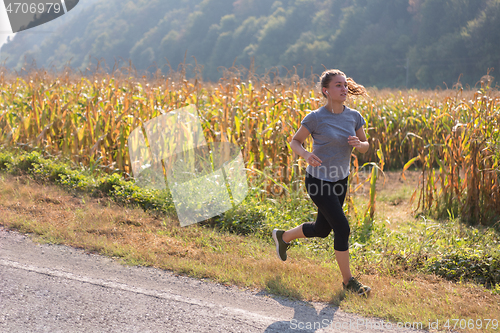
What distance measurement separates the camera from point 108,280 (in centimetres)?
421

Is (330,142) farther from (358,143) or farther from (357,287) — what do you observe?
(357,287)

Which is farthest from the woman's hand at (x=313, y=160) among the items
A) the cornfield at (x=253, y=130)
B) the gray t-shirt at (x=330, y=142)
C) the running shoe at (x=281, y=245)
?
the cornfield at (x=253, y=130)

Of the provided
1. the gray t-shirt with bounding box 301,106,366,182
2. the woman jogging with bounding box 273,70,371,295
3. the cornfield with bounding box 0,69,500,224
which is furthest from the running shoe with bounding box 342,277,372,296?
the cornfield with bounding box 0,69,500,224

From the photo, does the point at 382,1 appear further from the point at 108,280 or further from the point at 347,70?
the point at 108,280

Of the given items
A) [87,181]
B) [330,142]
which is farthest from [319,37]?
[330,142]

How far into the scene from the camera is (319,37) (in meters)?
63.1

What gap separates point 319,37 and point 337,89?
206 ft

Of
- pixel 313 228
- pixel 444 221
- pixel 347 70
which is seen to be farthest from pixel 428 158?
pixel 347 70

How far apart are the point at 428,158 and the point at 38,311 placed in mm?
5743

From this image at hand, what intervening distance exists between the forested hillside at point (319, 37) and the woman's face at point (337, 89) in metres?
20.6

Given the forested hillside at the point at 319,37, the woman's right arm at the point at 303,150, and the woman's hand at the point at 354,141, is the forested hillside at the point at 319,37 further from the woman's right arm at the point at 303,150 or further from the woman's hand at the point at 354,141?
the woman's hand at the point at 354,141

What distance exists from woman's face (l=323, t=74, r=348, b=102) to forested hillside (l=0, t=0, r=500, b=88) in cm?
2058

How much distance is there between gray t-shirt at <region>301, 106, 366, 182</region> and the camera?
3.88 metres

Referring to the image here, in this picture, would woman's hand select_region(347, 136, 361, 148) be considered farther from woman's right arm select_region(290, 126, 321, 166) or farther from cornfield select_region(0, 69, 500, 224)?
cornfield select_region(0, 69, 500, 224)
